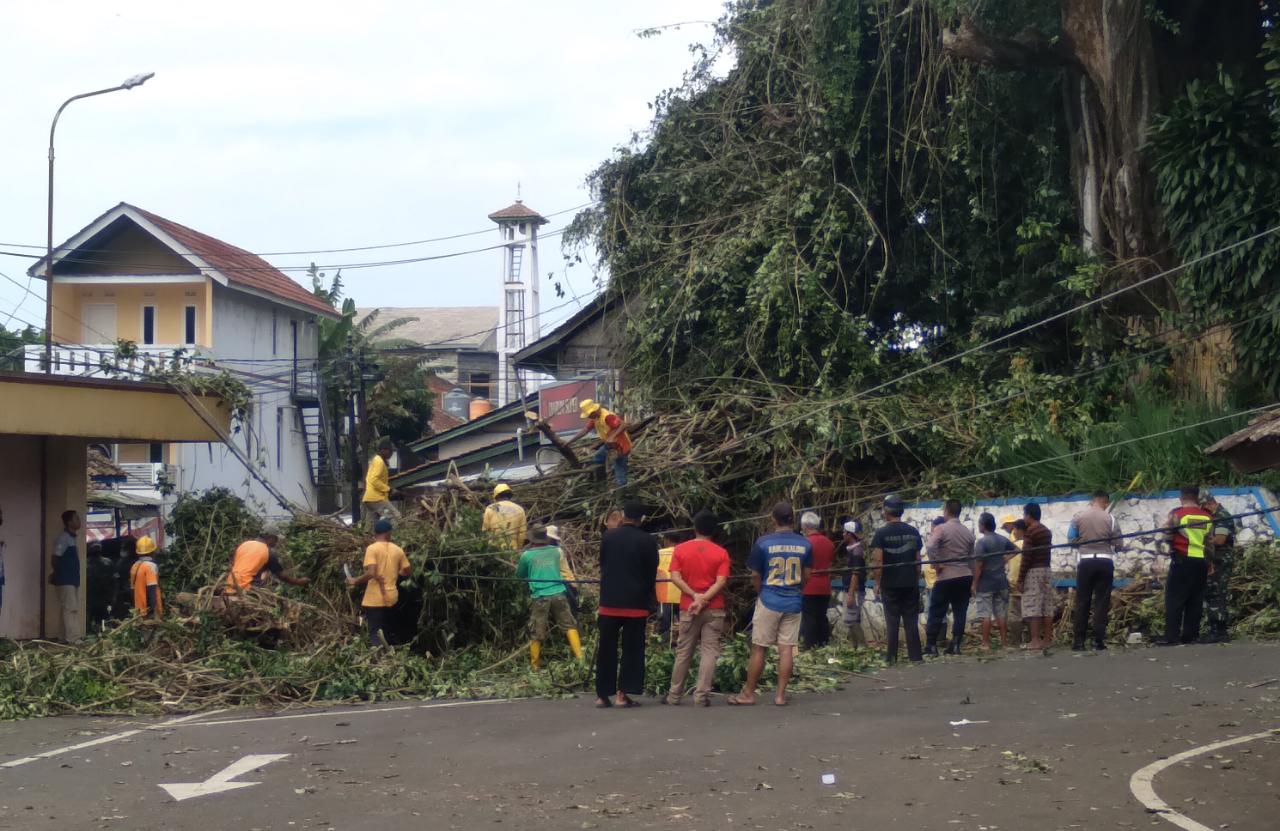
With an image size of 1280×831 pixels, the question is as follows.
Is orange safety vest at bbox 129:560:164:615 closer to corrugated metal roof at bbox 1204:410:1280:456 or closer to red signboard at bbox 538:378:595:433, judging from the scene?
red signboard at bbox 538:378:595:433

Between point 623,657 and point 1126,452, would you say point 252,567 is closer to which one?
point 623,657

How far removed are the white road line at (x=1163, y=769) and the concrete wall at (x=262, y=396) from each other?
2938 centimetres

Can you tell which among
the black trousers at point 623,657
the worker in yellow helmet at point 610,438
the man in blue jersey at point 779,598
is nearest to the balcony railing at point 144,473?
the worker in yellow helmet at point 610,438

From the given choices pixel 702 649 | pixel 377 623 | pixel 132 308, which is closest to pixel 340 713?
pixel 377 623

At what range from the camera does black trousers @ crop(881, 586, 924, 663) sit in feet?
46.4

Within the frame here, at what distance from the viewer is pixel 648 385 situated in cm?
2278

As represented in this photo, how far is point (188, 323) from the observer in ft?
124

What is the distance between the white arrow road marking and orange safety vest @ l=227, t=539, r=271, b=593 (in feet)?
18.1

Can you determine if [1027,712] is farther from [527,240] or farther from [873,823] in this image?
[527,240]

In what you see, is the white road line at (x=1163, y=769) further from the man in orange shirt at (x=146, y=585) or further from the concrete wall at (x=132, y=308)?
the concrete wall at (x=132, y=308)

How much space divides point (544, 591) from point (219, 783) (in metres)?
5.95

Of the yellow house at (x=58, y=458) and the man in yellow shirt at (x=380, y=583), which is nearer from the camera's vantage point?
the man in yellow shirt at (x=380, y=583)

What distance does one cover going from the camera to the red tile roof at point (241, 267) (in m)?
36.8

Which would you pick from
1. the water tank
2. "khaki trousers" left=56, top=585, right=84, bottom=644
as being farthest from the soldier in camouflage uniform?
the water tank
